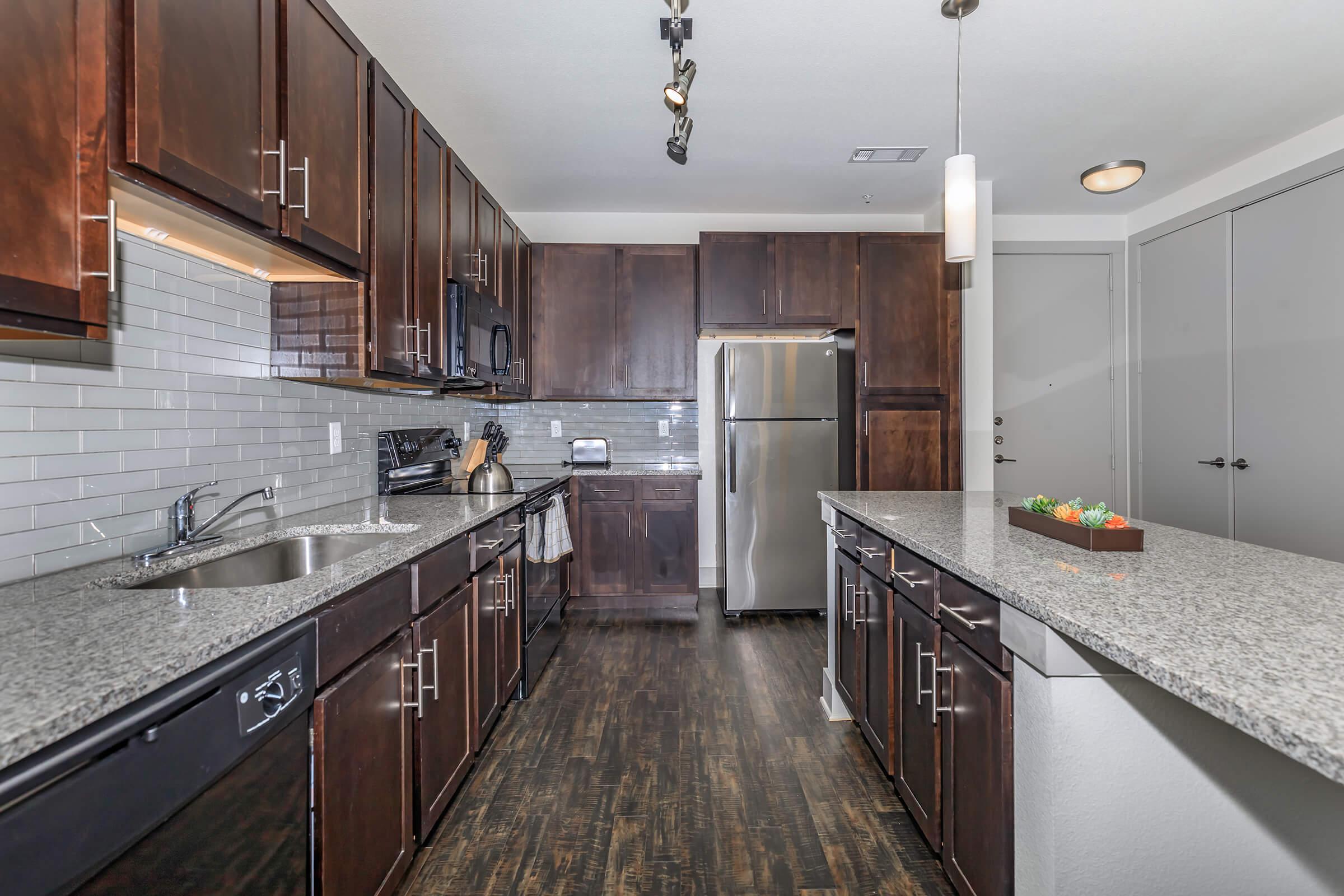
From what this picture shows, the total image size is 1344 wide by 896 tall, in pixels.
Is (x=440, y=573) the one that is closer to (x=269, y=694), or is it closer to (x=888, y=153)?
(x=269, y=694)

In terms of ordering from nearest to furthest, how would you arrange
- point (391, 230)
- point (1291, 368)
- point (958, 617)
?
point (958, 617), point (391, 230), point (1291, 368)

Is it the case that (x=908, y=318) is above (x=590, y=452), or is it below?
above

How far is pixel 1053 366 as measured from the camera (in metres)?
4.44

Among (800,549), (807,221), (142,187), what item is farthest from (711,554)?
(142,187)

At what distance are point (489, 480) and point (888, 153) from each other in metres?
2.76

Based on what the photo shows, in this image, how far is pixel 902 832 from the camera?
5.82 feet

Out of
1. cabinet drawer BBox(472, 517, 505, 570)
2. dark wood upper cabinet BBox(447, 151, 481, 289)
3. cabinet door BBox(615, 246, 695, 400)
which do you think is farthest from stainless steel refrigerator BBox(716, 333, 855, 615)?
cabinet drawer BBox(472, 517, 505, 570)

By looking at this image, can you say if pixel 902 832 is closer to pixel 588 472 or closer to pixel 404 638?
pixel 404 638

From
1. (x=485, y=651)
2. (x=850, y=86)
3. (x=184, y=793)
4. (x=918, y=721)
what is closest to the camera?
(x=184, y=793)

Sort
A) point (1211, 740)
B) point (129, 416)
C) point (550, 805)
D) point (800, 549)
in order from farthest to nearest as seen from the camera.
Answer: point (800, 549)
point (550, 805)
point (129, 416)
point (1211, 740)

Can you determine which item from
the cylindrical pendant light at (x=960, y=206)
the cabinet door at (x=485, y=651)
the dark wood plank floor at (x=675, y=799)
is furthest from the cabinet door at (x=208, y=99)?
the cylindrical pendant light at (x=960, y=206)

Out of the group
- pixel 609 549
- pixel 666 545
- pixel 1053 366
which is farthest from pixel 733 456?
pixel 1053 366

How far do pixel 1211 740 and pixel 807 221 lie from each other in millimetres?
3976

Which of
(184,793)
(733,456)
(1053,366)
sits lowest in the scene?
(184,793)
